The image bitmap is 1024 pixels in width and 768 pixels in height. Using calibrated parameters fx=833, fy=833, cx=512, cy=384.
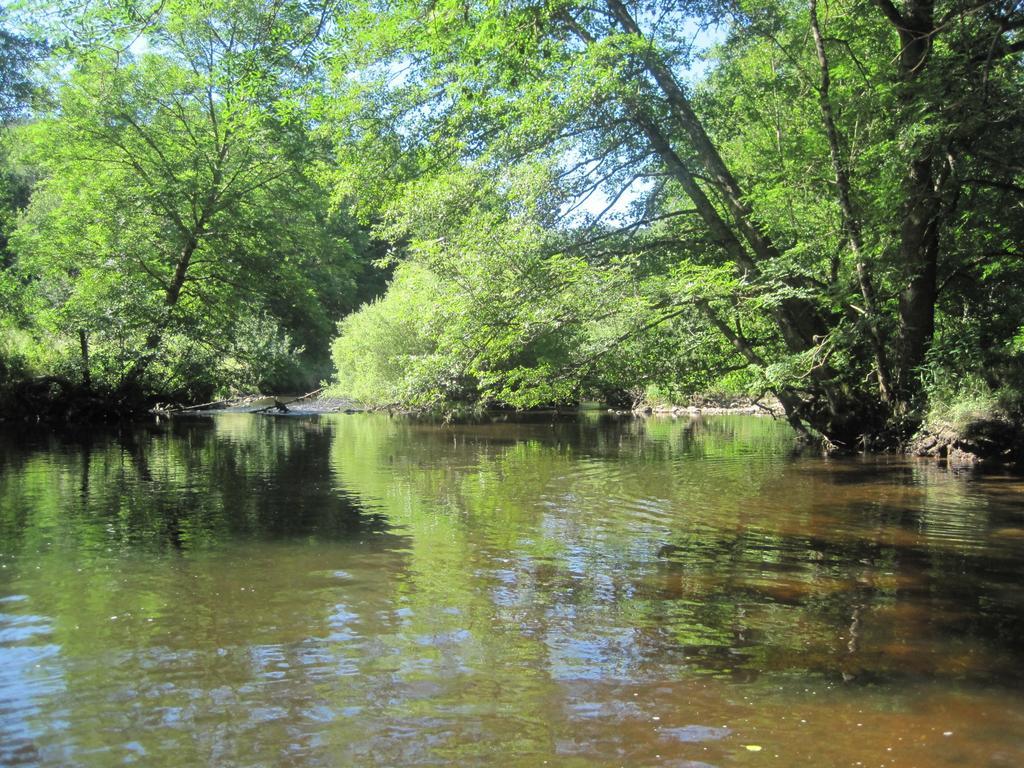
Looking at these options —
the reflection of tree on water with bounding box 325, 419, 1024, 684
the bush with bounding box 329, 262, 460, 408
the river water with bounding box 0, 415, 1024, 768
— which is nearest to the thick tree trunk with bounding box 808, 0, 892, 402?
the reflection of tree on water with bounding box 325, 419, 1024, 684

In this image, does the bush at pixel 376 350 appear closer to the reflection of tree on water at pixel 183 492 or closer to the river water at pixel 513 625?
the reflection of tree on water at pixel 183 492

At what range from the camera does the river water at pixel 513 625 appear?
4.00 meters

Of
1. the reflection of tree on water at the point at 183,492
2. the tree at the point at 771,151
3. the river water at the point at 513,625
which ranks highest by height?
the tree at the point at 771,151

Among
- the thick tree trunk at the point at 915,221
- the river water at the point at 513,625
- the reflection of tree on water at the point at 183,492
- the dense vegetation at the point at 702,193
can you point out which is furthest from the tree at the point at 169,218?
the thick tree trunk at the point at 915,221

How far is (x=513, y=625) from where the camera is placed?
18.7 feet

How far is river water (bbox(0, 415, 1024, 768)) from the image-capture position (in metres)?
4.00

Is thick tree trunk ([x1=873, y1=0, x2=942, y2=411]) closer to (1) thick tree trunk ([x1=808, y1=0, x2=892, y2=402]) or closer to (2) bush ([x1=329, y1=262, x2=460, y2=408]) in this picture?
(1) thick tree trunk ([x1=808, y1=0, x2=892, y2=402])

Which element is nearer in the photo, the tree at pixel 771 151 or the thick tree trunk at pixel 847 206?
the tree at pixel 771 151

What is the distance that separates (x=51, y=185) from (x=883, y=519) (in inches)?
1107

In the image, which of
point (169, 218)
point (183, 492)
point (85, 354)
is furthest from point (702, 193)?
point (85, 354)

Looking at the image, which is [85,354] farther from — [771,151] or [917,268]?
[917,268]

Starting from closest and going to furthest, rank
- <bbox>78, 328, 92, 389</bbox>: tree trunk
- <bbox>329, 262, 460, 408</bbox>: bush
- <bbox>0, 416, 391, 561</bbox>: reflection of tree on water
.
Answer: <bbox>0, 416, 391, 561</bbox>: reflection of tree on water → <bbox>78, 328, 92, 389</bbox>: tree trunk → <bbox>329, 262, 460, 408</bbox>: bush

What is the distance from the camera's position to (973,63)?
1179cm

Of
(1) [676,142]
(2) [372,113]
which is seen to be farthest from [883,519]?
(2) [372,113]
